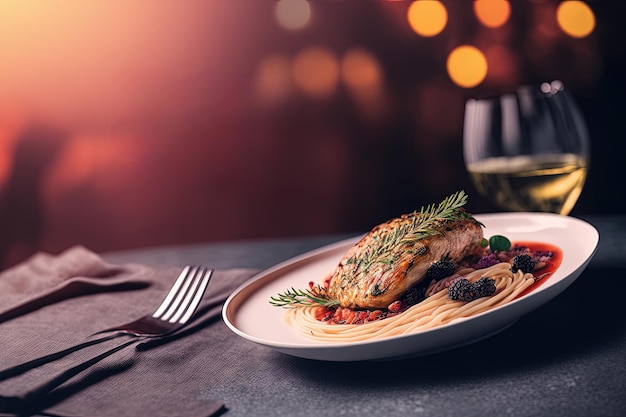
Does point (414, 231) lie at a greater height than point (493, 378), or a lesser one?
greater

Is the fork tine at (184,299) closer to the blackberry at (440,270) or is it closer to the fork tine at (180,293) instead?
the fork tine at (180,293)

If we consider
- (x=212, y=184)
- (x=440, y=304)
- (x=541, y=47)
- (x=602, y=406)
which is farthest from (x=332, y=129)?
(x=602, y=406)

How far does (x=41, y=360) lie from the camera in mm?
1771

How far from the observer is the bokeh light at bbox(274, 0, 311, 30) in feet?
15.6

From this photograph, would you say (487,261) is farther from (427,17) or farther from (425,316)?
(427,17)

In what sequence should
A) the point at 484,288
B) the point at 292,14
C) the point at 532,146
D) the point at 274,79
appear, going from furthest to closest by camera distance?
the point at 274,79
the point at 292,14
the point at 532,146
the point at 484,288

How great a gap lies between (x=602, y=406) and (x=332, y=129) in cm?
368

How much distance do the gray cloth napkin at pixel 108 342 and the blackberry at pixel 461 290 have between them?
1.99 feet

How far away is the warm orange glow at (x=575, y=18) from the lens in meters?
4.32

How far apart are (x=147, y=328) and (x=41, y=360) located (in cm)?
35

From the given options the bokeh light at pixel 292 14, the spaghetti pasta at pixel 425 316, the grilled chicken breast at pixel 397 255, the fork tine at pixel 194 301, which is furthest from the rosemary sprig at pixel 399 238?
the bokeh light at pixel 292 14

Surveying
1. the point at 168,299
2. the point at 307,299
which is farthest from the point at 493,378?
the point at 168,299

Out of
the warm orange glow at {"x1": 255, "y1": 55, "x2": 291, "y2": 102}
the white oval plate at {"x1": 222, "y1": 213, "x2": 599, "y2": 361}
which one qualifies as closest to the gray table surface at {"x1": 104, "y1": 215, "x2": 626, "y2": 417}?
the white oval plate at {"x1": 222, "y1": 213, "x2": 599, "y2": 361}

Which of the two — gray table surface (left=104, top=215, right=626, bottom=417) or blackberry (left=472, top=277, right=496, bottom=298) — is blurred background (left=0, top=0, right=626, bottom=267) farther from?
blackberry (left=472, top=277, right=496, bottom=298)
